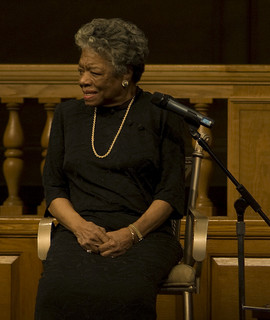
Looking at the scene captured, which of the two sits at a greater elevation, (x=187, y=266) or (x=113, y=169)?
(x=113, y=169)

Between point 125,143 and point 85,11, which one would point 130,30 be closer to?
point 125,143

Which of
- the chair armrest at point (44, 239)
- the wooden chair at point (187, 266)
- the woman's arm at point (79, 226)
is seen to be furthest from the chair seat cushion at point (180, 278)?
the chair armrest at point (44, 239)

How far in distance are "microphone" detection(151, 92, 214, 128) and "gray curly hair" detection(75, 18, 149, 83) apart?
0.39 metres

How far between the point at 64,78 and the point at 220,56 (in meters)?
3.11

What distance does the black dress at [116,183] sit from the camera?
262cm

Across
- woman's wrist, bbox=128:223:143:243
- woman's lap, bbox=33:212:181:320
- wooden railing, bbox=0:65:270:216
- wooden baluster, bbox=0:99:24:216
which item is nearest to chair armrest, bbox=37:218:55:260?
woman's lap, bbox=33:212:181:320

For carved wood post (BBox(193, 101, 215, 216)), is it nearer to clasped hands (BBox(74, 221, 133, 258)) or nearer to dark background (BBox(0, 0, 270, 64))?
clasped hands (BBox(74, 221, 133, 258))

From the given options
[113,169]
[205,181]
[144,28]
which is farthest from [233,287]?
[144,28]

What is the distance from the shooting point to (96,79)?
2883 millimetres

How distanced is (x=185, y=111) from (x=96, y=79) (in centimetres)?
51

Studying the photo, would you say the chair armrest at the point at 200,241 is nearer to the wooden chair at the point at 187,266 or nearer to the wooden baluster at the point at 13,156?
the wooden chair at the point at 187,266

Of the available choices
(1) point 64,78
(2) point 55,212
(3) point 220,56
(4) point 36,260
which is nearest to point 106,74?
(2) point 55,212

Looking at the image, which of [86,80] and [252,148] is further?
[252,148]

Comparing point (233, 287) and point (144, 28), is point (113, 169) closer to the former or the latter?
point (233, 287)
